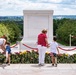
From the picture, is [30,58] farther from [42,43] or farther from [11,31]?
[11,31]

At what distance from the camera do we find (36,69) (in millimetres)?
11844

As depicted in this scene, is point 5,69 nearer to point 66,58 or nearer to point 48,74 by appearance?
point 48,74

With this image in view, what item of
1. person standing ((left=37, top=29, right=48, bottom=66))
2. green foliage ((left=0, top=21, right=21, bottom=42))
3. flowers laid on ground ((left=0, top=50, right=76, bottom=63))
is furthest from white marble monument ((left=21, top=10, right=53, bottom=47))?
green foliage ((left=0, top=21, right=21, bottom=42))

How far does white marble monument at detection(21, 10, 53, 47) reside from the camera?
20.0 metres

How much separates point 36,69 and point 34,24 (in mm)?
8777

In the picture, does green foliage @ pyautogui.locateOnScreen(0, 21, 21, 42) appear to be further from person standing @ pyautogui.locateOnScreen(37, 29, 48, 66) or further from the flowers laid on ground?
person standing @ pyautogui.locateOnScreen(37, 29, 48, 66)

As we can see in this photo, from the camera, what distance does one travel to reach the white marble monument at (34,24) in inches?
788

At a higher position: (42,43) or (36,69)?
(42,43)

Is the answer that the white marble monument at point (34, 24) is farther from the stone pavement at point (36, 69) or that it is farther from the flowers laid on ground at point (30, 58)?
the stone pavement at point (36, 69)

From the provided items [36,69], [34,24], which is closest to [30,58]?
[36,69]

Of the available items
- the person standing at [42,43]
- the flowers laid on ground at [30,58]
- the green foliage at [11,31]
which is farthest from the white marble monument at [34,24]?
the green foliage at [11,31]

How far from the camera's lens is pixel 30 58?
44.8 feet

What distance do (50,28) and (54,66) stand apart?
8041 millimetres

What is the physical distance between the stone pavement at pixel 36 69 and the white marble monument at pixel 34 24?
7.61 metres
